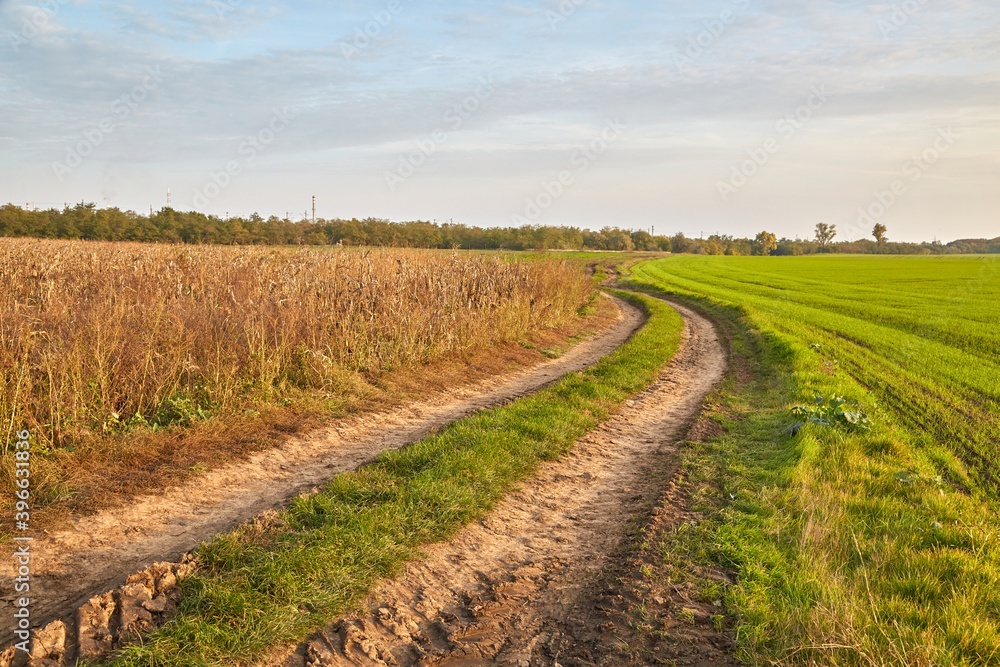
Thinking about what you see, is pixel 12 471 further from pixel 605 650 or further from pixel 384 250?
pixel 384 250

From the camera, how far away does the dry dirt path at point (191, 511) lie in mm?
4043

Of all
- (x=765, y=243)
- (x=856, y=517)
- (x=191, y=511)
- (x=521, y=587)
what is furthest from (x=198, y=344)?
(x=765, y=243)

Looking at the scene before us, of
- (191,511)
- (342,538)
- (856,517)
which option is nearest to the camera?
(342,538)

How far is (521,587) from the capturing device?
14.3 feet

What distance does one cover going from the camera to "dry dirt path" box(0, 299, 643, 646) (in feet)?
13.3

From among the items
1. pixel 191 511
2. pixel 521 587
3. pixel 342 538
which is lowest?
pixel 521 587

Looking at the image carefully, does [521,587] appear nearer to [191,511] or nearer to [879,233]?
[191,511]

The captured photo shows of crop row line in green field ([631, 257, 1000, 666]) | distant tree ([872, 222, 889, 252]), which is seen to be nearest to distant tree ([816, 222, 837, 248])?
distant tree ([872, 222, 889, 252])

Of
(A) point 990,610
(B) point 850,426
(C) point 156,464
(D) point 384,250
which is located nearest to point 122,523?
(C) point 156,464

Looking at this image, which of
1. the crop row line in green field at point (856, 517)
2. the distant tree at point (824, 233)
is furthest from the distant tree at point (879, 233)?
the crop row line in green field at point (856, 517)

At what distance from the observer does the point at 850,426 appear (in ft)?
26.1

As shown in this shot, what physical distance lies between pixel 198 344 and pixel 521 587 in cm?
574

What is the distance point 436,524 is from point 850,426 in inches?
232

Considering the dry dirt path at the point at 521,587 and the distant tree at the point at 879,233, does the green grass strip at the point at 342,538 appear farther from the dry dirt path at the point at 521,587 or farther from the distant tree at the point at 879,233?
the distant tree at the point at 879,233
